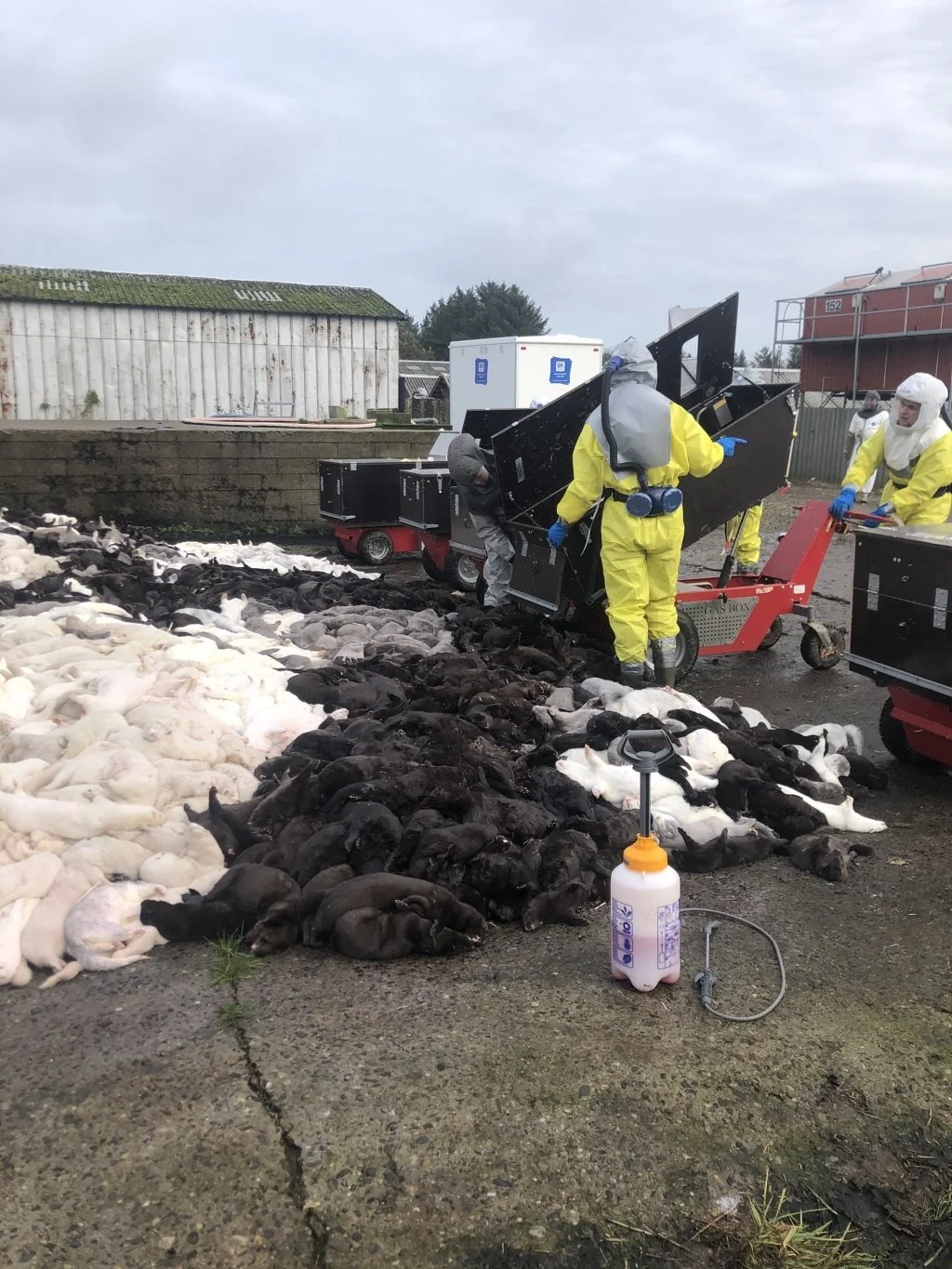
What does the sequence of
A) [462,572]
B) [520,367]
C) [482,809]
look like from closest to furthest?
[482,809] < [462,572] < [520,367]

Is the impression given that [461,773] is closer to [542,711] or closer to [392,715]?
[392,715]

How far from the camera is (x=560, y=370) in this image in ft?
51.3

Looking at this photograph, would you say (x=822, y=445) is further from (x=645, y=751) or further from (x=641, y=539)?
(x=645, y=751)

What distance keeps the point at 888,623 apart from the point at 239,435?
977 cm

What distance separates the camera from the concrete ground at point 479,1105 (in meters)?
2.19

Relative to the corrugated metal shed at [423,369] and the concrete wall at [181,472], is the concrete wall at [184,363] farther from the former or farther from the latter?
the corrugated metal shed at [423,369]

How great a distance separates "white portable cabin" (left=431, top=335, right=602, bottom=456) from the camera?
599 inches

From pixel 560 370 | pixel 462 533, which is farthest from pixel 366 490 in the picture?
pixel 560 370

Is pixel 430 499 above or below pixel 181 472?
below

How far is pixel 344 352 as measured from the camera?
23.4m

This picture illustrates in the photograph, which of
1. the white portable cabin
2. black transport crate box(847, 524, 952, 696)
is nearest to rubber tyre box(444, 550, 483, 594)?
black transport crate box(847, 524, 952, 696)

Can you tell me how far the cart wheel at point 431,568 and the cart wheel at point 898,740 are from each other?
5567 millimetres

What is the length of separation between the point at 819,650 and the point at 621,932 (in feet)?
15.2

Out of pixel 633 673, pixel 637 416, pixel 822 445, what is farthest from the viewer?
pixel 822 445
